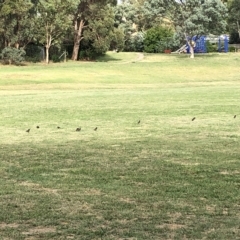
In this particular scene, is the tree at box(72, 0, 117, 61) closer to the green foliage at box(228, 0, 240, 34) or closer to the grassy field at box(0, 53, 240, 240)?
the green foliage at box(228, 0, 240, 34)

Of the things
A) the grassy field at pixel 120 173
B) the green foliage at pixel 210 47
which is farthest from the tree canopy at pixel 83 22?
the grassy field at pixel 120 173

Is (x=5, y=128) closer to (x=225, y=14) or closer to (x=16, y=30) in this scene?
(x=16, y=30)

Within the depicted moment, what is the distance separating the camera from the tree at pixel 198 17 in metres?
57.3

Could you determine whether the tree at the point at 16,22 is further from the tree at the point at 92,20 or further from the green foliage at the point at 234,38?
the green foliage at the point at 234,38

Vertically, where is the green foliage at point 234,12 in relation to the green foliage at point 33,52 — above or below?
above

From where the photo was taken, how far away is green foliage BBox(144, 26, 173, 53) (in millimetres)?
72750

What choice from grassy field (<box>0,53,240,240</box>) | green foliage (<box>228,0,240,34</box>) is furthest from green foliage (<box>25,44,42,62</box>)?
grassy field (<box>0,53,240,240</box>)

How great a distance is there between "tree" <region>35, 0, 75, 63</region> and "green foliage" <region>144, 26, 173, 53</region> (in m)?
23.1

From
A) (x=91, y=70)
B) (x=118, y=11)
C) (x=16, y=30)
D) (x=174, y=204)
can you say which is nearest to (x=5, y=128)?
(x=174, y=204)

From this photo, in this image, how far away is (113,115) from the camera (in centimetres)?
1738

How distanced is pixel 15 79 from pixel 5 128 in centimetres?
2445

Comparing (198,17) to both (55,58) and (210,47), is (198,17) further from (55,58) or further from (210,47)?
(210,47)

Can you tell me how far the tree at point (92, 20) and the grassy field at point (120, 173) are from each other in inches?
1389

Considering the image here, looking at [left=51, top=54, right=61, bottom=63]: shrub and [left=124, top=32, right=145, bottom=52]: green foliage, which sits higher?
[left=124, top=32, right=145, bottom=52]: green foliage
